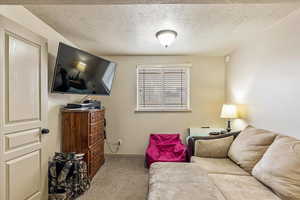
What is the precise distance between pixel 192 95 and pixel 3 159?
134 inches

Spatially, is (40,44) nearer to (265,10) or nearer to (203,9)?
(203,9)

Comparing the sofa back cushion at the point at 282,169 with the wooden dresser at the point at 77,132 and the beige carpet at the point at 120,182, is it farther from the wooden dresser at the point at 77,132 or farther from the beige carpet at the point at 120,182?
the wooden dresser at the point at 77,132

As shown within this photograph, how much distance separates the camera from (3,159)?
61.1 inches

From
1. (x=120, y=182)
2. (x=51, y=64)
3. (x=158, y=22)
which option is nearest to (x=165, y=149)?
(x=120, y=182)

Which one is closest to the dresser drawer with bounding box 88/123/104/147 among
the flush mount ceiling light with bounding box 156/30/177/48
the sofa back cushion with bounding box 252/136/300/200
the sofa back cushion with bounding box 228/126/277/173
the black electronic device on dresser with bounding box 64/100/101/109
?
the black electronic device on dresser with bounding box 64/100/101/109

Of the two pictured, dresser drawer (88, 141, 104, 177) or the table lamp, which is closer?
dresser drawer (88, 141, 104, 177)

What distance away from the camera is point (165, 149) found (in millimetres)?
3582

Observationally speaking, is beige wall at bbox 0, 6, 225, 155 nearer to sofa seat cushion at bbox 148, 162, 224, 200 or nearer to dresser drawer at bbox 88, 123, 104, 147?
dresser drawer at bbox 88, 123, 104, 147

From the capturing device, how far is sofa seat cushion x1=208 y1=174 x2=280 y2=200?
4.99ft

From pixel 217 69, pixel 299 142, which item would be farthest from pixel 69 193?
pixel 217 69

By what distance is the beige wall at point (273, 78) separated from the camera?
1.99 m

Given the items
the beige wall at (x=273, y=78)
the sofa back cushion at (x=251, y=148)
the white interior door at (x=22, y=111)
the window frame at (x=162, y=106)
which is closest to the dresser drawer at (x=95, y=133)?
the white interior door at (x=22, y=111)

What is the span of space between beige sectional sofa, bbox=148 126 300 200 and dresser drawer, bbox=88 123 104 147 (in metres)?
1.24

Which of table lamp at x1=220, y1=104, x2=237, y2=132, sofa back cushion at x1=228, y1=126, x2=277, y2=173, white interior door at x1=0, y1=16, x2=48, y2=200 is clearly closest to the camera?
white interior door at x1=0, y1=16, x2=48, y2=200
